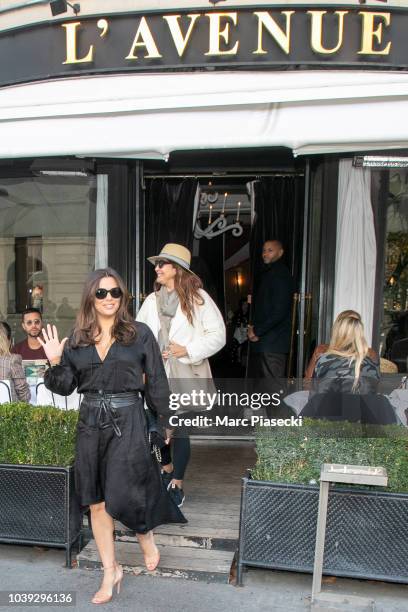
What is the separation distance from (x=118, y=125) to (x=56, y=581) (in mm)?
2796

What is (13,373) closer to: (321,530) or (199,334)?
(199,334)

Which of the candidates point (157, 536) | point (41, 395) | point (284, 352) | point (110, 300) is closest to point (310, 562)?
point (157, 536)

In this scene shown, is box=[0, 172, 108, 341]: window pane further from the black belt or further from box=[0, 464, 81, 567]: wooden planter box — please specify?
the black belt

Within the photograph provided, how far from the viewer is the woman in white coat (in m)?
3.61

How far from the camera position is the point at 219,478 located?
423 centimetres

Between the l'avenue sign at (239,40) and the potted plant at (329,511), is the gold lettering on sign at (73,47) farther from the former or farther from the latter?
the potted plant at (329,511)

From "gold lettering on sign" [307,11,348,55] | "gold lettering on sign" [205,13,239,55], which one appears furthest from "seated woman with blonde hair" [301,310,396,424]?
"gold lettering on sign" [205,13,239,55]

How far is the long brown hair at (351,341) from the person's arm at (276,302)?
176 cm

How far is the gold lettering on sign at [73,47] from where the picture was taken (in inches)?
185

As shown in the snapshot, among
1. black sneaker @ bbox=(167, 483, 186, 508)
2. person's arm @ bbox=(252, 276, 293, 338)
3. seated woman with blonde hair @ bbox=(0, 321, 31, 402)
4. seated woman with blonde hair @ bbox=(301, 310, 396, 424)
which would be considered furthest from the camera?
person's arm @ bbox=(252, 276, 293, 338)

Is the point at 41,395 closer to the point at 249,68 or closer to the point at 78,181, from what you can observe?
the point at 78,181

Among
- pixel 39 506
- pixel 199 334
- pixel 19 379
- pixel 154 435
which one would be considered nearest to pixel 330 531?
pixel 154 435

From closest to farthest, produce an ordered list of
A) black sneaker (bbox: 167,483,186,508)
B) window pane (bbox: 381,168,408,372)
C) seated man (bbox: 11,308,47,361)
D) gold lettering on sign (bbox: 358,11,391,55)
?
A: black sneaker (bbox: 167,483,186,508)
gold lettering on sign (bbox: 358,11,391,55)
seated man (bbox: 11,308,47,361)
window pane (bbox: 381,168,408,372)

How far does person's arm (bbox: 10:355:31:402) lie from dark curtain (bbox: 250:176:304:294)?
9.94 feet
